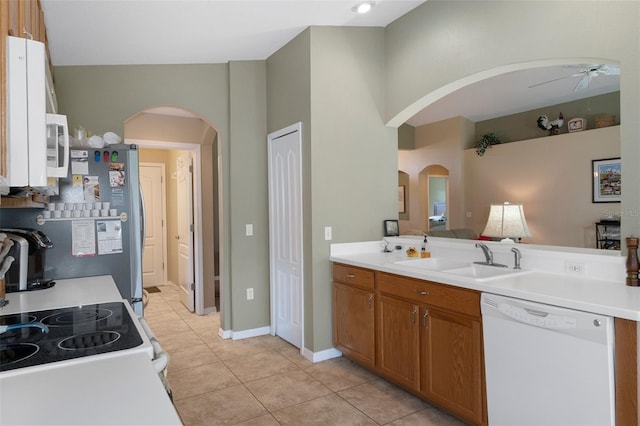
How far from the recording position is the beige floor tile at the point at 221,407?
2492 mm

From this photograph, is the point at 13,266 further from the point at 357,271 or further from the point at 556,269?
the point at 556,269

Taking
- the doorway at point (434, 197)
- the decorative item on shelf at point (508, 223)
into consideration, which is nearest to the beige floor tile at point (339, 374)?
the decorative item on shelf at point (508, 223)

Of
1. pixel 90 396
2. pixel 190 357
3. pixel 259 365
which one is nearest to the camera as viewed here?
pixel 90 396

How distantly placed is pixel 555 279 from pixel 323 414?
1612 mm

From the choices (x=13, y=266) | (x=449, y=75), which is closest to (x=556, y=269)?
(x=449, y=75)

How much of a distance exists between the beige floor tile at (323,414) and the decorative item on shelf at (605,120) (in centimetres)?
549

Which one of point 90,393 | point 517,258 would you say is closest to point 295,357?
point 517,258

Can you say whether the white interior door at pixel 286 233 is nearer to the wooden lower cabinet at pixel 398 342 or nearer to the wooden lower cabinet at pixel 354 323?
the wooden lower cabinet at pixel 354 323

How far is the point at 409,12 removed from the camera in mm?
3314

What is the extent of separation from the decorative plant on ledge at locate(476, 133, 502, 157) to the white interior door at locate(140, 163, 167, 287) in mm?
5649

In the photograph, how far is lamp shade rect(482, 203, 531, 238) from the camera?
176 inches

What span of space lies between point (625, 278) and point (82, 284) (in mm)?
3006

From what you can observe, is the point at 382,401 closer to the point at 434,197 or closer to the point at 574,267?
the point at 574,267

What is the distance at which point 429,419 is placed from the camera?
7.95 feet
